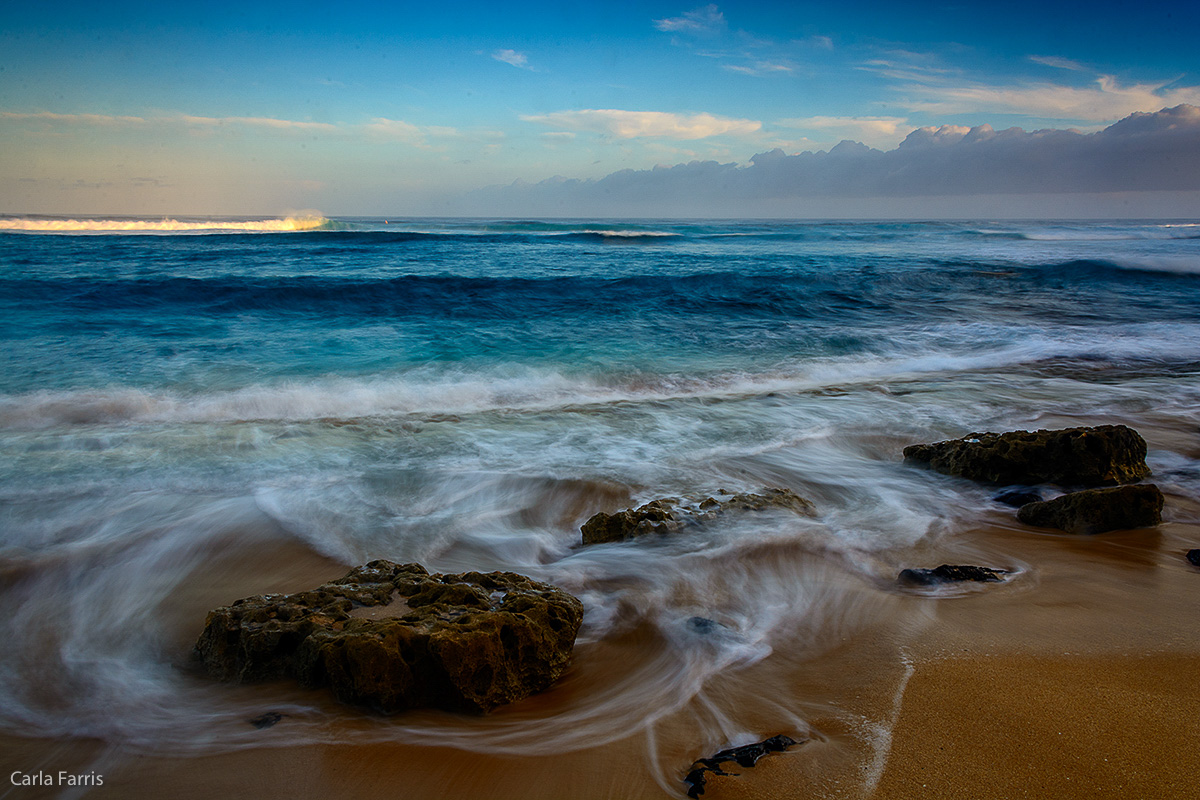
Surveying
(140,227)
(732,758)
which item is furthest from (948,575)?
(140,227)

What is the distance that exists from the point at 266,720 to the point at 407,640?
1.89ft

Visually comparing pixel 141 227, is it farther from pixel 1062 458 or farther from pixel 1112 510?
pixel 1112 510

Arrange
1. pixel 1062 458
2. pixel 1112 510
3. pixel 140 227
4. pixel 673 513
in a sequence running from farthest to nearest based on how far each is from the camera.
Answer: pixel 140 227 → pixel 1062 458 → pixel 673 513 → pixel 1112 510

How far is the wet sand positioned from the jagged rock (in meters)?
1.07

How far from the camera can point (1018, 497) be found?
4309 mm

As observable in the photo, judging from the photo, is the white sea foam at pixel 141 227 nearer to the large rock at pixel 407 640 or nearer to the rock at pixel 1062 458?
the large rock at pixel 407 640

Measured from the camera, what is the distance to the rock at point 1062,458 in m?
4.43

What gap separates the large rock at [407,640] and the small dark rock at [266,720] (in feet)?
0.47

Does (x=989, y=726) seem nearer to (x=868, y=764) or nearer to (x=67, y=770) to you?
(x=868, y=764)

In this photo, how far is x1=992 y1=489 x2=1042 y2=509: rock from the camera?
427cm

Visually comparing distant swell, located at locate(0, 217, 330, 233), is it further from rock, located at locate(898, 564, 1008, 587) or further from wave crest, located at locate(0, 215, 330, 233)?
rock, located at locate(898, 564, 1008, 587)

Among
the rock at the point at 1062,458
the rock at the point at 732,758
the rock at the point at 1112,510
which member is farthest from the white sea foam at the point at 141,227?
the rock at the point at 732,758

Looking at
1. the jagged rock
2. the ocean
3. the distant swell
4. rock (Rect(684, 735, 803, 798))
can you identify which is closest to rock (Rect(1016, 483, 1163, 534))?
the ocean

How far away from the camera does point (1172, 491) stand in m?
4.41
